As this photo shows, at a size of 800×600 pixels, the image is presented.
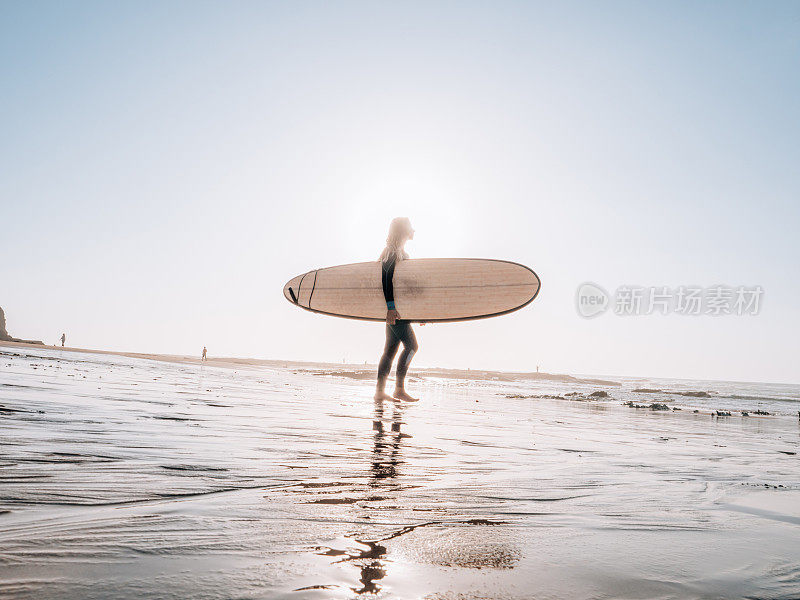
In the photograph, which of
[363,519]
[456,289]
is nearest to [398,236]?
[456,289]

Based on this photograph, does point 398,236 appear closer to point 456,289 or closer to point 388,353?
point 456,289

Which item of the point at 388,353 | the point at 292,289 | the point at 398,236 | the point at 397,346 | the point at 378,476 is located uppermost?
the point at 398,236

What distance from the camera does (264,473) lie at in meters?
2.11

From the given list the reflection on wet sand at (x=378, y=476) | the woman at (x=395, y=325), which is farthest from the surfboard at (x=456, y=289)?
the reflection on wet sand at (x=378, y=476)

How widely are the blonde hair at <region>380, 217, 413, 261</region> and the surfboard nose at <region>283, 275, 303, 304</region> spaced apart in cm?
207

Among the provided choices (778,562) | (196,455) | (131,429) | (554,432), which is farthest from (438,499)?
(554,432)

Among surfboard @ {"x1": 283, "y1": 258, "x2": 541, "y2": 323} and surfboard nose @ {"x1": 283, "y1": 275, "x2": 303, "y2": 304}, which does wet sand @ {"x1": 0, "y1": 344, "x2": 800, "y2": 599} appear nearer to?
surfboard @ {"x1": 283, "y1": 258, "x2": 541, "y2": 323}

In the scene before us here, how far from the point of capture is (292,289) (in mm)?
9273

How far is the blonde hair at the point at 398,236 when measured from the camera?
7793 mm

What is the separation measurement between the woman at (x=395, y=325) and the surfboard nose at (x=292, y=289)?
206 cm

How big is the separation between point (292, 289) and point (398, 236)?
8.25ft

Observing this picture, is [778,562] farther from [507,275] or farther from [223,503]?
[507,275]

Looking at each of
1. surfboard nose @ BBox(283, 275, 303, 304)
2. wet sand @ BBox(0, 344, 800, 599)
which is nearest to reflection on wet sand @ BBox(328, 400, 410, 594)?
wet sand @ BBox(0, 344, 800, 599)

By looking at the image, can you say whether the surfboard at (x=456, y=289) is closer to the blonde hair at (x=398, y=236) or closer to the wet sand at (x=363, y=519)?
the blonde hair at (x=398, y=236)
